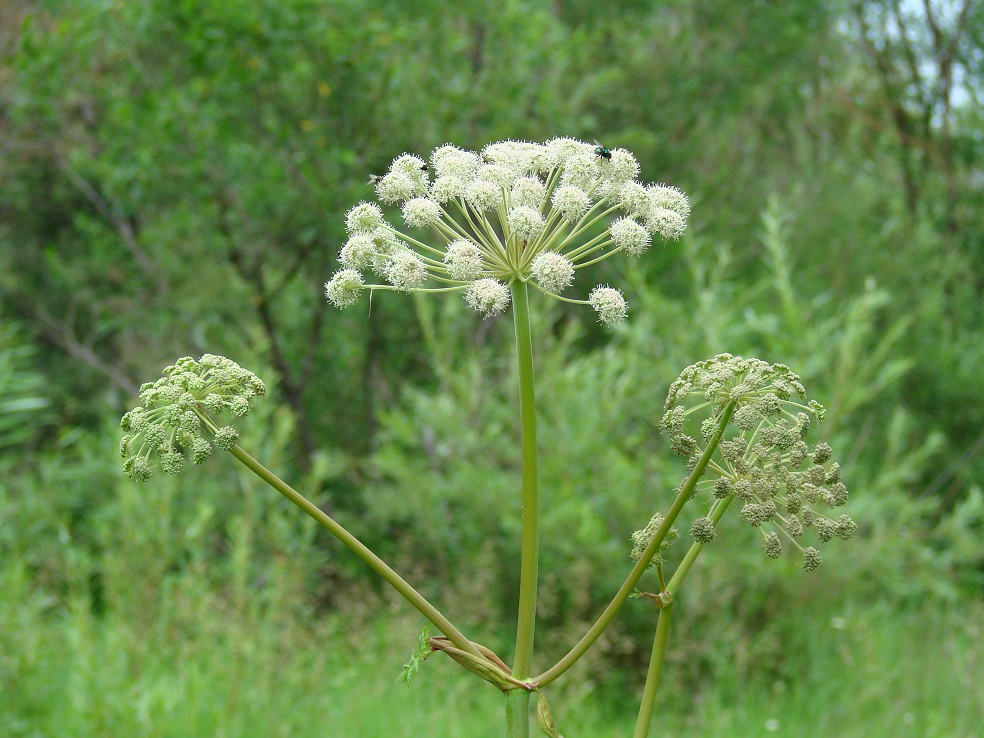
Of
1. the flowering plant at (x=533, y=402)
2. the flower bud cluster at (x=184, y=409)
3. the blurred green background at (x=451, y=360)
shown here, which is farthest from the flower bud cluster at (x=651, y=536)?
the blurred green background at (x=451, y=360)

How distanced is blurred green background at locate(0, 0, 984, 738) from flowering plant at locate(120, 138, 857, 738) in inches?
136

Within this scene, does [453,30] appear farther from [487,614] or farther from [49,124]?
[487,614]

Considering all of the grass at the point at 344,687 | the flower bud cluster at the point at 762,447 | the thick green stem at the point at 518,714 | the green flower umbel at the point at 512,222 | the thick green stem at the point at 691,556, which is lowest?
the grass at the point at 344,687

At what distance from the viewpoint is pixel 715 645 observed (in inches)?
241

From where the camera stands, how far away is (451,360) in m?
7.56

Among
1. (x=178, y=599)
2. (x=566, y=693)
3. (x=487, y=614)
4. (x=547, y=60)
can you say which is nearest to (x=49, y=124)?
(x=547, y=60)

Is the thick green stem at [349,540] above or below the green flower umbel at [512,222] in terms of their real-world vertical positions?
below

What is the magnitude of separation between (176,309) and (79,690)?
4.76 metres

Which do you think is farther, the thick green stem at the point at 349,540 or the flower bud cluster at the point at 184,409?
the flower bud cluster at the point at 184,409

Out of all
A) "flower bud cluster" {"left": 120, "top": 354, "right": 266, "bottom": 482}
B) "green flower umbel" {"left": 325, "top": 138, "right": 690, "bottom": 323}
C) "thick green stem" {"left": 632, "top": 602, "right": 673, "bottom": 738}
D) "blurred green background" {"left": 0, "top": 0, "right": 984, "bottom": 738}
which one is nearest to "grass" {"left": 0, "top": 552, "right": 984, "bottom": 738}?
"blurred green background" {"left": 0, "top": 0, "right": 984, "bottom": 738}

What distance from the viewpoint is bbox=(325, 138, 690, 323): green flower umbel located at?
1.59 m

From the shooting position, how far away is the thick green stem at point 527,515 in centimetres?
141

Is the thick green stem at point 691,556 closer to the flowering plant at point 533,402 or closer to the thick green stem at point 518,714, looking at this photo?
the flowering plant at point 533,402

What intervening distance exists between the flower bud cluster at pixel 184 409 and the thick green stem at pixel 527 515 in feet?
1.37
